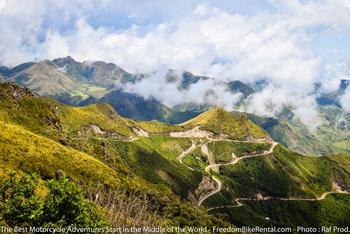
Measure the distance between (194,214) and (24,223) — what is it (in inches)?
4197

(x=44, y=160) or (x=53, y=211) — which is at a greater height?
(x=53, y=211)

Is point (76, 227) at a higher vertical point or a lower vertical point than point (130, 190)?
higher

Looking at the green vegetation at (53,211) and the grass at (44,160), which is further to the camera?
the grass at (44,160)

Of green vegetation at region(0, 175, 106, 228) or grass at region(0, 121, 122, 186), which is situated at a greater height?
green vegetation at region(0, 175, 106, 228)

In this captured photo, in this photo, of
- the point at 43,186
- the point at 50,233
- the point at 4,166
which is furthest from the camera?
the point at 4,166

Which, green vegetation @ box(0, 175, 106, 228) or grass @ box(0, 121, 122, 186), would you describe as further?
grass @ box(0, 121, 122, 186)

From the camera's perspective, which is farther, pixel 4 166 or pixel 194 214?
pixel 194 214

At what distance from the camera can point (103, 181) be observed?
6870 inches

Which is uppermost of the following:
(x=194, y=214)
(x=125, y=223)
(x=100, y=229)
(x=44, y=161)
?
(x=100, y=229)

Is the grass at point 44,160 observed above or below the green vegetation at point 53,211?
below

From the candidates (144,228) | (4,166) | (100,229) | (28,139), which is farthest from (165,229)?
(28,139)

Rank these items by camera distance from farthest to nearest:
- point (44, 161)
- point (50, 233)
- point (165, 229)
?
point (44, 161) < point (165, 229) < point (50, 233)

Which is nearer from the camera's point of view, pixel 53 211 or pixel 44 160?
pixel 53 211

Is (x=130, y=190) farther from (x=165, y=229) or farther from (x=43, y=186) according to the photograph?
(x=165, y=229)
